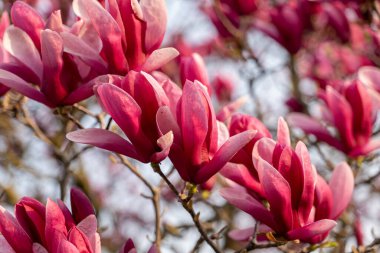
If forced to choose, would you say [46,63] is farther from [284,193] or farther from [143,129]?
[284,193]

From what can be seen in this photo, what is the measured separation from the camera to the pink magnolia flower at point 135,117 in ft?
3.85

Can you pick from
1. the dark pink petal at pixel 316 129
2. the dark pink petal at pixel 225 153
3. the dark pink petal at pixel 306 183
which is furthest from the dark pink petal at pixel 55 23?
the dark pink petal at pixel 316 129

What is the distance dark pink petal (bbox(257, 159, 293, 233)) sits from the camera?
1201mm

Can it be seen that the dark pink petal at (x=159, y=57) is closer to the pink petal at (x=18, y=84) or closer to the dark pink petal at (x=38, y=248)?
the pink petal at (x=18, y=84)

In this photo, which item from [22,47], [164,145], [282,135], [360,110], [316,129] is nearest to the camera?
[164,145]

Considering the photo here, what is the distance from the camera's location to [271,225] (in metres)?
1.28

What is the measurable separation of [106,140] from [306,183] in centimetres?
41

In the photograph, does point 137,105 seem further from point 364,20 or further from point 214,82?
point 214,82

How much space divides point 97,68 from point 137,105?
8.6 inches

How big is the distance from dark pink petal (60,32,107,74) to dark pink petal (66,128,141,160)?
181mm

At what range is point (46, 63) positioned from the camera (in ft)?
4.51

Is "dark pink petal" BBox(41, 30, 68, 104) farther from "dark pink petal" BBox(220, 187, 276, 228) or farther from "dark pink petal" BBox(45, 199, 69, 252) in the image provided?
"dark pink petal" BBox(220, 187, 276, 228)

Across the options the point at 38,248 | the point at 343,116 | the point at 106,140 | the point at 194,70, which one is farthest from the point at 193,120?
the point at 343,116

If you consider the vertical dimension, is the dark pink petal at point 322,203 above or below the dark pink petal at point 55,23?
below
